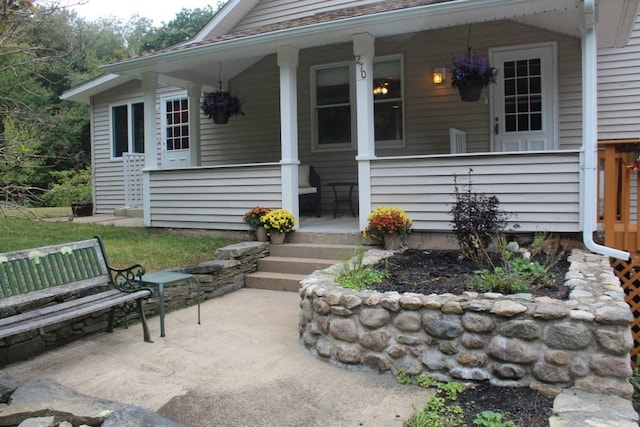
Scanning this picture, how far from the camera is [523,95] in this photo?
7320 mm

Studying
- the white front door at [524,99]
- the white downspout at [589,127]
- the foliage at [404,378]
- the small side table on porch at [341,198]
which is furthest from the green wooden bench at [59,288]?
the white front door at [524,99]

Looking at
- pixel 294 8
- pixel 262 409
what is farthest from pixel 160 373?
pixel 294 8

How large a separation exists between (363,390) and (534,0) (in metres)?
4.30

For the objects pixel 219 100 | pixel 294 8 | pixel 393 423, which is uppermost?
pixel 294 8

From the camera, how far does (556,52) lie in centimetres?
707

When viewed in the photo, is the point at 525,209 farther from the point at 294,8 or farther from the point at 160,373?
the point at 294,8

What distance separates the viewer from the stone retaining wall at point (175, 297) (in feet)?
11.8

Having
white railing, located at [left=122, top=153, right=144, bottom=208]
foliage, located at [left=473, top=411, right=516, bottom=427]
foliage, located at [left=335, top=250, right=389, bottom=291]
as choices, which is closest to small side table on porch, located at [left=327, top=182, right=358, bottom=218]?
foliage, located at [left=335, top=250, right=389, bottom=291]

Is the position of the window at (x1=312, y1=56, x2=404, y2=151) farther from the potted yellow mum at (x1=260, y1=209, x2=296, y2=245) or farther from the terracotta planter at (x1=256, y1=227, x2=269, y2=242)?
the terracotta planter at (x1=256, y1=227, x2=269, y2=242)

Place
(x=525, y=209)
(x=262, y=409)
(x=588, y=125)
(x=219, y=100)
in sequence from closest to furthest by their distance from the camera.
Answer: (x=262, y=409), (x=588, y=125), (x=525, y=209), (x=219, y=100)

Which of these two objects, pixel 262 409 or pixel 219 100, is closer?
pixel 262 409

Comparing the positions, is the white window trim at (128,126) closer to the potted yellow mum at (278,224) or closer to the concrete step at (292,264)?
the potted yellow mum at (278,224)

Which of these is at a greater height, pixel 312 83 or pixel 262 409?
pixel 312 83

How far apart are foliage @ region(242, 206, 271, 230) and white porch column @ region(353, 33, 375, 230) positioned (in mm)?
1343
